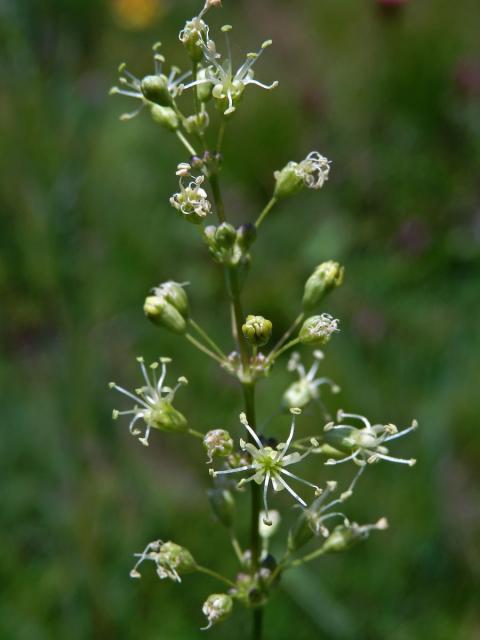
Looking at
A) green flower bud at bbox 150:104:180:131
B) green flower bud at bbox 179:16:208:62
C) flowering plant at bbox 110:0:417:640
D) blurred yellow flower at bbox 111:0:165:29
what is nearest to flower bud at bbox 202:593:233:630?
flowering plant at bbox 110:0:417:640

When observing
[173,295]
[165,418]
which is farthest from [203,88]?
[165,418]

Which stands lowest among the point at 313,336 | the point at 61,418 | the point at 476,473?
the point at 476,473

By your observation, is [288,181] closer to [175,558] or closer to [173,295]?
[173,295]

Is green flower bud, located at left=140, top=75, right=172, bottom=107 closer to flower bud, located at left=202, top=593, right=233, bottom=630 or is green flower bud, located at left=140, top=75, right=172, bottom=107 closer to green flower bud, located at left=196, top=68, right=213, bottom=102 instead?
green flower bud, located at left=196, top=68, right=213, bottom=102

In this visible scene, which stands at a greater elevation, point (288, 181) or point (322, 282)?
point (288, 181)

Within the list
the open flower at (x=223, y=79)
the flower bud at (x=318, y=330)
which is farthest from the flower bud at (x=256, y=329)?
the open flower at (x=223, y=79)

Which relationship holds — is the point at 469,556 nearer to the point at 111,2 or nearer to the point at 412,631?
the point at 412,631

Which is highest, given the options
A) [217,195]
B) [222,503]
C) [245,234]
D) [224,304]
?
[217,195]

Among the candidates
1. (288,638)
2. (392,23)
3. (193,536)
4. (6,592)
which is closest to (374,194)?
(392,23)
